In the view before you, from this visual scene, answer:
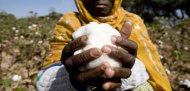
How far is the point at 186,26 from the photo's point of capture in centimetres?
740

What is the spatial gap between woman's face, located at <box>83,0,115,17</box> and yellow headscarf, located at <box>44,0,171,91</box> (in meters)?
0.02

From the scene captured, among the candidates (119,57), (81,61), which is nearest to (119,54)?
(119,57)

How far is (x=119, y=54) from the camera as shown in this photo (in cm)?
147

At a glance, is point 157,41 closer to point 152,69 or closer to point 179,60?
point 179,60

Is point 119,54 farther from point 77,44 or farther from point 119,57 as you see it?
point 77,44

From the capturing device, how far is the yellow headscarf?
1931 millimetres

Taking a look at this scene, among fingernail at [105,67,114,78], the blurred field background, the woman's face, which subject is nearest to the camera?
fingernail at [105,67,114,78]

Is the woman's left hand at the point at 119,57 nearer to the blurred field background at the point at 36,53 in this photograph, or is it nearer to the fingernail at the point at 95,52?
the fingernail at the point at 95,52

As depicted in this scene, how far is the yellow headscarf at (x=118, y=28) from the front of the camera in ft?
6.33

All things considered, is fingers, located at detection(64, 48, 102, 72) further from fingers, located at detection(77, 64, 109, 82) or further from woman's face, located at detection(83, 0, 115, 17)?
woman's face, located at detection(83, 0, 115, 17)

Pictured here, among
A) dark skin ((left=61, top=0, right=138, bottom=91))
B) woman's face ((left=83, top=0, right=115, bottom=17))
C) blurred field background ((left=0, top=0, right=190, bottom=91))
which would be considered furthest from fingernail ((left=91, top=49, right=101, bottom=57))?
blurred field background ((left=0, top=0, right=190, bottom=91))

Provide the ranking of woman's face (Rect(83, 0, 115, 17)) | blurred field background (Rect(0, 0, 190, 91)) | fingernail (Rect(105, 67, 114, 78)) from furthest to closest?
blurred field background (Rect(0, 0, 190, 91))
woman's face (Rect(83, 0, 115, 17))
fingernail (Rect(105, 67, 114, 78))

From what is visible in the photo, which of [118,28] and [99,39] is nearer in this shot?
[99,39]

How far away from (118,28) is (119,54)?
1.73ft
